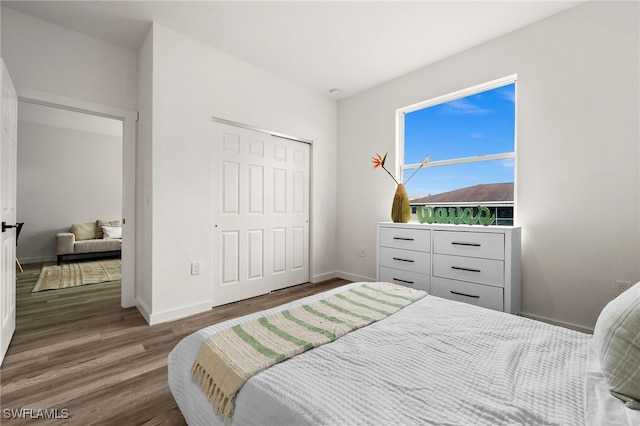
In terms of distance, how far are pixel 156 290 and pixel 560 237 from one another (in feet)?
11.6

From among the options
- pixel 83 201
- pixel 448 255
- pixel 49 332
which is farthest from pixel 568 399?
pixel 83 201

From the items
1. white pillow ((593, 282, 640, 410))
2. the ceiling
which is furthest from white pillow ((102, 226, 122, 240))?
white pillow ((593, 282, 640, 410))

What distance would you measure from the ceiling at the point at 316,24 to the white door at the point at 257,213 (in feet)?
3.00

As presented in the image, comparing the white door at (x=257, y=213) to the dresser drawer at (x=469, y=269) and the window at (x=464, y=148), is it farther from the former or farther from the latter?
the dresser drawer at (x=469, y=269)

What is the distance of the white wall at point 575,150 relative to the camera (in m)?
→ 2.11

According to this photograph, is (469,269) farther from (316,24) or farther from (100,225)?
(100,225)

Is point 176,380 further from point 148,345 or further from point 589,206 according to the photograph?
point 589,206

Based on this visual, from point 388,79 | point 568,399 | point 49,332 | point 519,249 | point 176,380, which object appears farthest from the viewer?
point 388,79

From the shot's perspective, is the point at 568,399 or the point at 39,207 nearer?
the point at 568,399

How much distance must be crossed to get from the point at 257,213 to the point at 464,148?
2431mm

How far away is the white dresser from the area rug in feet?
12.8

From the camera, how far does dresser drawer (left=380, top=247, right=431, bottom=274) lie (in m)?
A: 2.79

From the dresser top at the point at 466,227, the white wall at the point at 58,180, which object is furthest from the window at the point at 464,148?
the white wall at the point at 58,180

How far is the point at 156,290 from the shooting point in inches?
100
